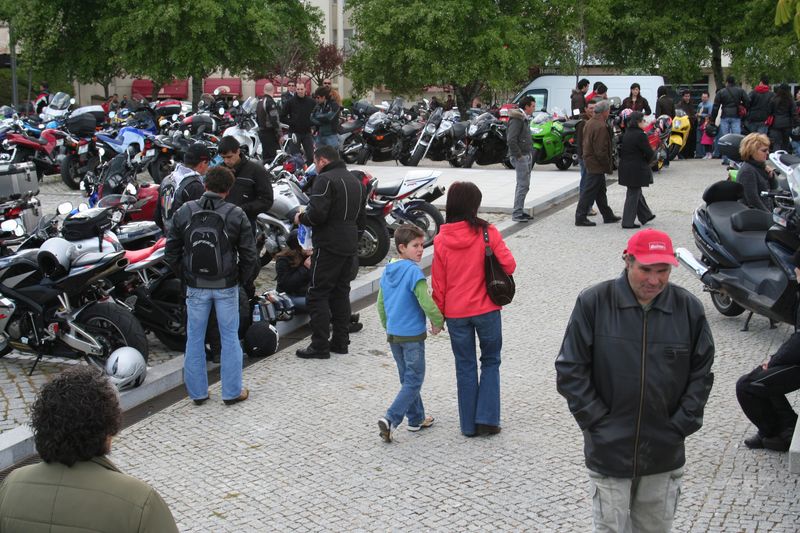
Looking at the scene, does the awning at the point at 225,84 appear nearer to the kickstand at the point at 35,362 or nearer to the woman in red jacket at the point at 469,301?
the kickstand at the point at 35,362

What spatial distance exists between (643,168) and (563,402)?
692 centimetres

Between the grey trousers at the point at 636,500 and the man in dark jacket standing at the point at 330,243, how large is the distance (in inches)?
162

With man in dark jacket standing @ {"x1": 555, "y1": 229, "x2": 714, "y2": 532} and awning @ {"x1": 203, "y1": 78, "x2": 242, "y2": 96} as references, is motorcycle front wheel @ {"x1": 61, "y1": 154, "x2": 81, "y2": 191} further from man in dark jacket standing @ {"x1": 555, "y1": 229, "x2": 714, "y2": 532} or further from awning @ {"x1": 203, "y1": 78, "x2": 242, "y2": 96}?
awning @ {"x1": 203, "y1": 78, "x2": 242, "y2": 96}

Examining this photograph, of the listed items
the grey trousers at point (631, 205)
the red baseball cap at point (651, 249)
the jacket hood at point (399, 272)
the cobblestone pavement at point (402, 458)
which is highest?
the red baseball cap at point (651, 249)

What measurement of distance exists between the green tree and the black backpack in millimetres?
24511

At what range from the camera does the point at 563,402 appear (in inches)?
262

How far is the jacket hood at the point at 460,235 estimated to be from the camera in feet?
19.3

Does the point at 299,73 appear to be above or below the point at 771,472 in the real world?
above

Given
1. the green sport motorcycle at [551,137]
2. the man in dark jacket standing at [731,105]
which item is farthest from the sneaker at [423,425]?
the man in dark jacket standing at [731,105]

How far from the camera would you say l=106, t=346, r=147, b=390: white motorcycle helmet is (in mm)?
6633

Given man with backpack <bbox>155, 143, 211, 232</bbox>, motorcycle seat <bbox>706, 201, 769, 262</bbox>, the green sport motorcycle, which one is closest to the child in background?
the green sport motorcycle

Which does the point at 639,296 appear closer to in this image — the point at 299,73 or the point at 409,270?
the point at 409,270

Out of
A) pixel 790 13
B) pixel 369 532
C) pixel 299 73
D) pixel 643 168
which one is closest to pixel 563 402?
pixel 369 532

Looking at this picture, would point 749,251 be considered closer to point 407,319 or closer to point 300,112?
point 407,319
